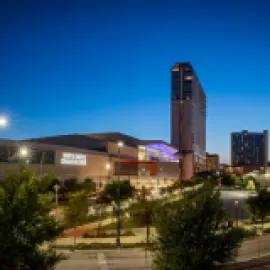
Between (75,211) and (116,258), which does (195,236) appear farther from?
(75,211)

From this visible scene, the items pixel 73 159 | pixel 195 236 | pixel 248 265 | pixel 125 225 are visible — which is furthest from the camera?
pixel 73 159

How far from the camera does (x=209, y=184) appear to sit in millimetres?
12609

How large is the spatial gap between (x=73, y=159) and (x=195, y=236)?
68.4 m

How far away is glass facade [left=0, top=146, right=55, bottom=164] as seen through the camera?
63.6 meters

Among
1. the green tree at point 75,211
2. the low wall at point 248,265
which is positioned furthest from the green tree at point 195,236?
the green tree at point 75,211

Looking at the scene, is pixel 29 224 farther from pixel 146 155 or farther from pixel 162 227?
pixel 146 155

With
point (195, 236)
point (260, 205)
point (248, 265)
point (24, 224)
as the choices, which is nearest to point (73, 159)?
point (260, 205)

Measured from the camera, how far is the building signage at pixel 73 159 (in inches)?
2953

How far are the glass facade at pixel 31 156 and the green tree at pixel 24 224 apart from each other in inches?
2157

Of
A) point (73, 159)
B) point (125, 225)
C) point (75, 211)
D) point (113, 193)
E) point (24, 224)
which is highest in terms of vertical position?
point (73, 159)

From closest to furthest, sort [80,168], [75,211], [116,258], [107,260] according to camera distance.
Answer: [107,260] → [116,258] → [75,211] → [80,168]

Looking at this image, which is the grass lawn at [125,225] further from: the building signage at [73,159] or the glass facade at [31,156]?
the building signage at [73,159]

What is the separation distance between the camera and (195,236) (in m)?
11.1

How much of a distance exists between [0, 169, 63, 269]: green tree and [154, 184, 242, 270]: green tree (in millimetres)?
3052
